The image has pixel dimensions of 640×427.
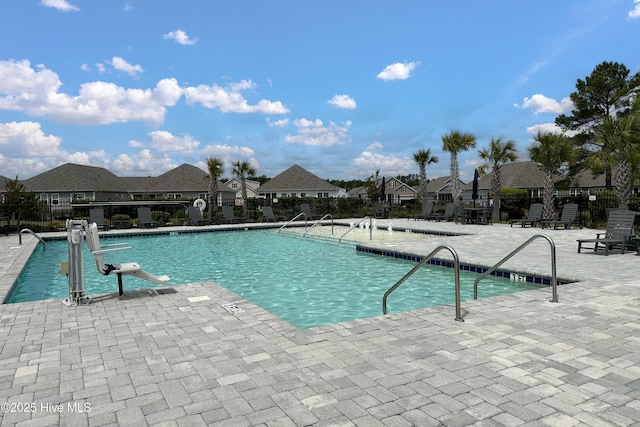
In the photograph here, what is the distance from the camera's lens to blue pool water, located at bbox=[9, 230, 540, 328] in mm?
6777

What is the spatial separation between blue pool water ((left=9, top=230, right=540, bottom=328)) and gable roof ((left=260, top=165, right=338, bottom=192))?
3717cm

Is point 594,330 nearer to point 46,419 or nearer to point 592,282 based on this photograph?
point 592,282

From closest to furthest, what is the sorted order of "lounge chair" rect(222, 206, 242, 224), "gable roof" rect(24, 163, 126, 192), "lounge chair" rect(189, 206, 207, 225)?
1. "lounge chair" rect(189, 206, 207, 225)
2. "lounge chair" rect(222, 206, 242, 224)
3. "gable roof" rect(24, 163, 126, 192)

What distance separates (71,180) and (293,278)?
42.3 metres

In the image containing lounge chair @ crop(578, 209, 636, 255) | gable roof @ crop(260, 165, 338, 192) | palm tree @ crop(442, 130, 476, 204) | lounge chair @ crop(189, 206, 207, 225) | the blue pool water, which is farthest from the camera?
gable roof @ crop(260, 165, 338, 192)

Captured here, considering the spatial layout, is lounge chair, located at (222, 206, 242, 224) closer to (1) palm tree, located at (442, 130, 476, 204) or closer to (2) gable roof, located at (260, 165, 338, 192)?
(1) palm tree, located at (442, 130, 476, 204)

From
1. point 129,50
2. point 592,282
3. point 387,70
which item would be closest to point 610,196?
point 387,70

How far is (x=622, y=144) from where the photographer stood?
14.5 m

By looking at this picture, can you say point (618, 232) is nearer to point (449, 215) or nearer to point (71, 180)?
point (449, 215)

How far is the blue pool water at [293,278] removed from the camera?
6777 mm

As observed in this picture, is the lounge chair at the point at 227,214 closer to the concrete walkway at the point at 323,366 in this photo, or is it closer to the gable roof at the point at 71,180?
the concrete walkway at the point at 323,366

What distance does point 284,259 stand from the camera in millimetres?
11312

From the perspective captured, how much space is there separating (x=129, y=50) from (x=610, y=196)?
59.8 ft

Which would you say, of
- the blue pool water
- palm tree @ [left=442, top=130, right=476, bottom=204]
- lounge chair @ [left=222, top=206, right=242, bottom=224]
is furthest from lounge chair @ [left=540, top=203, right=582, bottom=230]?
lounge chair @ [left=222, top=206, right=242, bottom=224]
